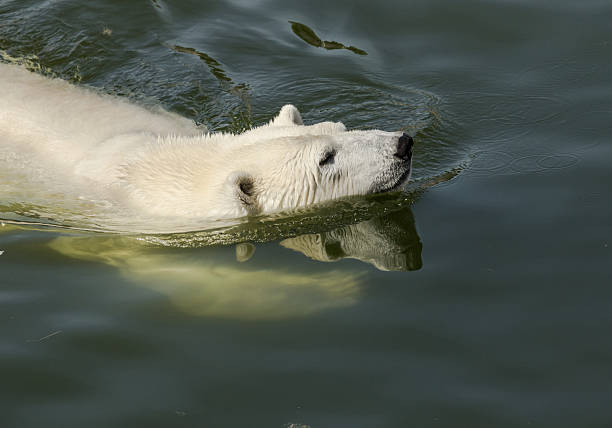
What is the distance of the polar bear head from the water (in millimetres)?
159

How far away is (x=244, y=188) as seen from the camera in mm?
5301

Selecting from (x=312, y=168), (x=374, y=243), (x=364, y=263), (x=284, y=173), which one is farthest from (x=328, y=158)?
(x=364, y=263)

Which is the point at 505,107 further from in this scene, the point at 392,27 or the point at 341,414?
the point at 341,414

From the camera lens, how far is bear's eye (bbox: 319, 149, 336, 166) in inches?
210

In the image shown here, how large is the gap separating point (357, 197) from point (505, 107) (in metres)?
2.39

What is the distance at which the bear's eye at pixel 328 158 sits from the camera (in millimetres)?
5345

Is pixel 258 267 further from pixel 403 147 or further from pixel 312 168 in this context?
pixel 403 147

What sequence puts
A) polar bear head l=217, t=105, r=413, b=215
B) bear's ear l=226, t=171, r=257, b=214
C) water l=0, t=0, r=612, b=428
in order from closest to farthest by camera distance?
1. water l=0, t=0, r=612, b=428
2. bear's ear l=226, t=171, r=257, b=214
3. polar bear head l=217, t=105, r=413, b=215

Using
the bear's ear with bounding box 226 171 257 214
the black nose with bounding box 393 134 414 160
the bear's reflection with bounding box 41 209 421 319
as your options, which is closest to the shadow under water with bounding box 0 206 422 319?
the bear's reflection with bounding box 41 209 421 319

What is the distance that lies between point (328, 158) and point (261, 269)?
38.6 inches

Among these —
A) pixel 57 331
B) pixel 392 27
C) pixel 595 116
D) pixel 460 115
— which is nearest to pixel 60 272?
pixel 57 331

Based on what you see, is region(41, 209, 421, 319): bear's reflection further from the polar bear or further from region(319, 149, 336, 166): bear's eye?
region(319, 149, 336, 166): bear's eye

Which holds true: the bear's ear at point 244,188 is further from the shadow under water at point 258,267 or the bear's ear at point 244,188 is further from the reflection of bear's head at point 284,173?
the shadow under water at point 258,267

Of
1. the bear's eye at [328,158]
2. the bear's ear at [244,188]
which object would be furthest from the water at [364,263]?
the bear's eye at [328,158]
